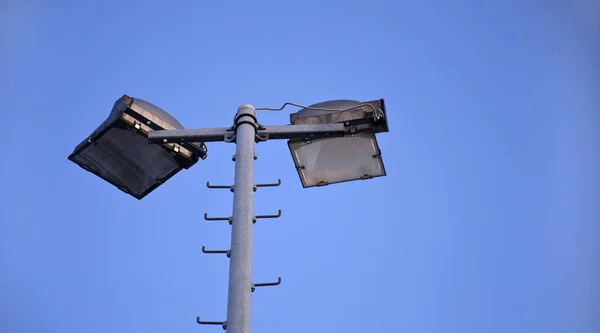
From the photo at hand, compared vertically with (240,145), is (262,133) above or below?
above

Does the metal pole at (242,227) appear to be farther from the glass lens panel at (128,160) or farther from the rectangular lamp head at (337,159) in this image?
the glass lens panel at (128,160)

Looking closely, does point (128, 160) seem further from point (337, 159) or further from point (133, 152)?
point (337, 159)

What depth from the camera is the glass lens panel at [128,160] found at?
7.54m

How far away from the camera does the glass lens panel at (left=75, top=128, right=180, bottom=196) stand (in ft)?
24.7

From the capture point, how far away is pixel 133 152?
7703 mm

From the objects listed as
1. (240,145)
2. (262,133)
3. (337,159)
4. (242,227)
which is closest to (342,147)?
(337,159)

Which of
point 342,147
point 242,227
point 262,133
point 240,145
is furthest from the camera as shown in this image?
point 342,147

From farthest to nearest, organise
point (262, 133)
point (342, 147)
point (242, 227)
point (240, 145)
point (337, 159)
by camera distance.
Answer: point (337, 159), point (342, 147), point (262, 133), point (240, 145), point (242, 227)

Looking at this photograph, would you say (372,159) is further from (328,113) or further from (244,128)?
(244,128)

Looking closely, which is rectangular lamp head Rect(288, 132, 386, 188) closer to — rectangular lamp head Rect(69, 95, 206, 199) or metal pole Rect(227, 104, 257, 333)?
metal pole Rect(227, 104, 257, 333)

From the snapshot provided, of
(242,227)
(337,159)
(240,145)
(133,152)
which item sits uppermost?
(133,152)

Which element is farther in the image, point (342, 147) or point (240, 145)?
point (342, 147)

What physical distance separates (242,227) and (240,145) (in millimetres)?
1015

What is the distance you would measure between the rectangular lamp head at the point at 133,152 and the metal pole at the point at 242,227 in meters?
1.05
